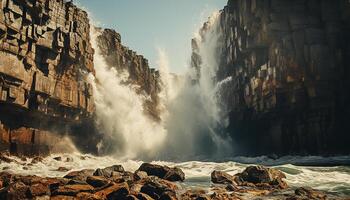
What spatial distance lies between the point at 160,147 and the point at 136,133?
803 cm

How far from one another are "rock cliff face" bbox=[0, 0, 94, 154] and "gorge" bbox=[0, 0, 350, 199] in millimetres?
136

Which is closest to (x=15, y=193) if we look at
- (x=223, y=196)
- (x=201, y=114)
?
(x=223, y=196)

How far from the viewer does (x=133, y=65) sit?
2697 inches

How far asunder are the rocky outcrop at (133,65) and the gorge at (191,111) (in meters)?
0.24

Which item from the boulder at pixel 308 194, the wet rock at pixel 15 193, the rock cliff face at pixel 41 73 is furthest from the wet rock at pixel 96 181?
the rock cliff face at pixel 41 73

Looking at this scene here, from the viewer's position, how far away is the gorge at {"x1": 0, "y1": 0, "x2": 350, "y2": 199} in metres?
36.7

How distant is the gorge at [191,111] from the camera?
36.7 m

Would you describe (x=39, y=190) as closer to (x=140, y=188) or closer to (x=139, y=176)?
(x=140, y=188)

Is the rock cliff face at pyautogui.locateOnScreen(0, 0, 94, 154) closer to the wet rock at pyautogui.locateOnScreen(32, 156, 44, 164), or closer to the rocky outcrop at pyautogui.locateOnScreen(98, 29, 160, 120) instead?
the wet rock at pyautogui.locateOnScreen(32, 156, 44, 164)

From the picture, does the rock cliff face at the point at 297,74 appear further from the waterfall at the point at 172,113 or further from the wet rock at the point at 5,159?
the wet rock at the point at 5,159

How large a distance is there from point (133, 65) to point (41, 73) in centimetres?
2860

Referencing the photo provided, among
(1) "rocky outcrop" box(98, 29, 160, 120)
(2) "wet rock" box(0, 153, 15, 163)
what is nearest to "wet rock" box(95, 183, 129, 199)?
(2) "wet rock" box(0, 153, 15, 163)

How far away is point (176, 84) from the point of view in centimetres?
9031

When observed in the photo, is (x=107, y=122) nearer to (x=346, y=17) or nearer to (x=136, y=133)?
(x=136, y=133)
